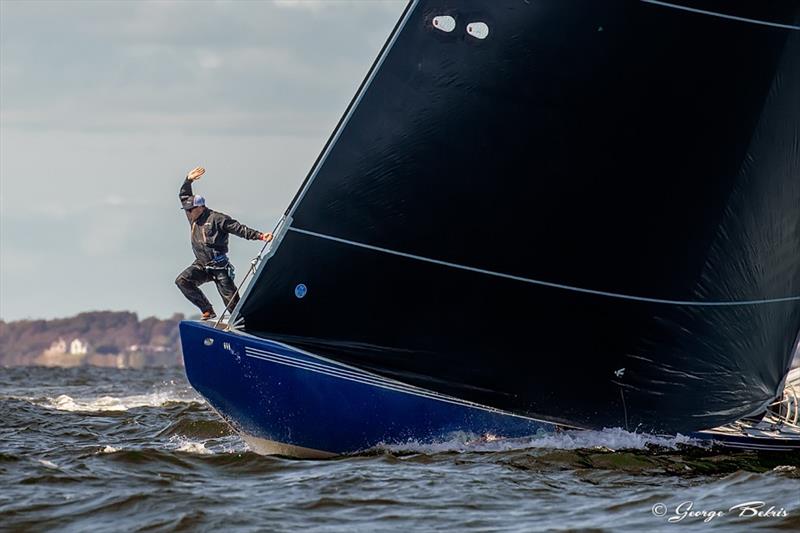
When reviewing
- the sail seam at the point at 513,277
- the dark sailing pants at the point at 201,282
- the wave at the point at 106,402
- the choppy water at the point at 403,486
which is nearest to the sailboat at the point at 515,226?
the sail seam at the point at 513,277

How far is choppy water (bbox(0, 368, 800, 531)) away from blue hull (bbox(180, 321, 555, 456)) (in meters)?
0.24

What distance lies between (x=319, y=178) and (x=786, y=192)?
16.7ft

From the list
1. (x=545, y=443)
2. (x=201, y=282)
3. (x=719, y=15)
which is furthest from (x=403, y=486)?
(x=719, y=15)

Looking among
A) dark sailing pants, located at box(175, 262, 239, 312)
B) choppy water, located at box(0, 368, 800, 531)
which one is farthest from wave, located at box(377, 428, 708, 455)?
dark sailing pants, located at box(175, 262, 239, 312)

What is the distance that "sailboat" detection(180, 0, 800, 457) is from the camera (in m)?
13.9

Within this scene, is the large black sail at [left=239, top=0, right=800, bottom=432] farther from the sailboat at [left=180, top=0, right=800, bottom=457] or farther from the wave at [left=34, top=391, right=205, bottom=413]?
the wave at [left=34, top=391, right=205, bottom=413]

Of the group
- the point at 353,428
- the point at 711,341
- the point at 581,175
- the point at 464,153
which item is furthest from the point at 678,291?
the point at 353,428

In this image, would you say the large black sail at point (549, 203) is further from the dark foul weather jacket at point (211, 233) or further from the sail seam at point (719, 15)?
the dark foul weather jacket at point (211, 233)

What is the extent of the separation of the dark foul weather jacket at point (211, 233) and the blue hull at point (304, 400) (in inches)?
55.0

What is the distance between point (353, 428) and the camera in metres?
14.4

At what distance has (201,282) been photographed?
15719 millimetres

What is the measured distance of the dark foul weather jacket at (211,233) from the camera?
15.4 metres

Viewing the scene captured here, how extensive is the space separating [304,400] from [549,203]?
10.6 feet

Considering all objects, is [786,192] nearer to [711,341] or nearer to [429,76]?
[711,341]
